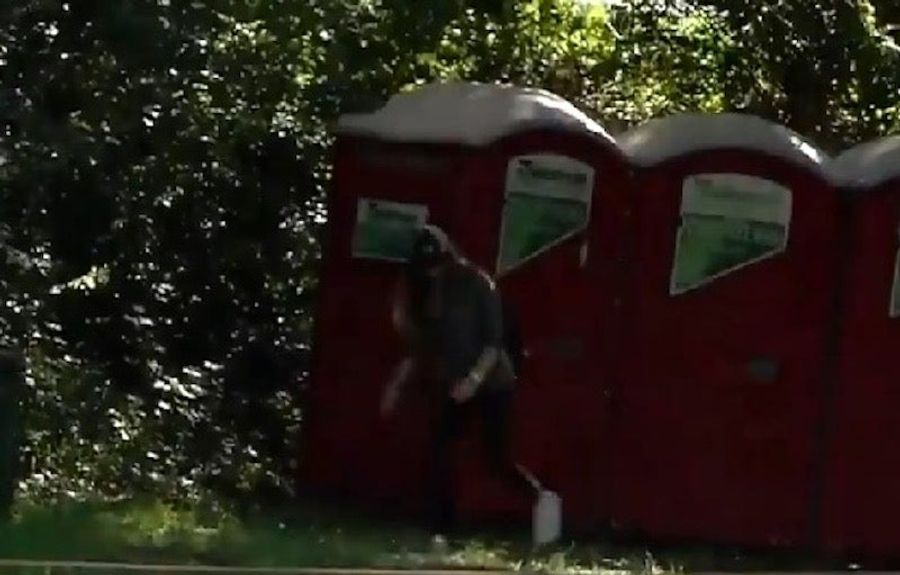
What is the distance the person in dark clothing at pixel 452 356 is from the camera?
973 centimetres

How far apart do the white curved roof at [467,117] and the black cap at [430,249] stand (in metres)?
0.66

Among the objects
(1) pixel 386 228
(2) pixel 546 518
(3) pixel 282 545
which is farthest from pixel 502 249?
(3) pixel 282 545

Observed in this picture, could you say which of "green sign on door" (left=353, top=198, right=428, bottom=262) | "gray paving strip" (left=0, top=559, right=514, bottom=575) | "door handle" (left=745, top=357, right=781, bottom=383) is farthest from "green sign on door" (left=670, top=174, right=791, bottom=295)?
"gray paving strip" (left=0, top=559, right=514, bottom=575)

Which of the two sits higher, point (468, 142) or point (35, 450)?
point (468, 142)

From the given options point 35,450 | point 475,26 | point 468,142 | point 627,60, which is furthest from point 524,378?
point 627,60

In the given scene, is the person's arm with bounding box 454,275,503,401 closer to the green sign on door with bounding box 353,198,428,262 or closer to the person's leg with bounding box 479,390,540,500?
the person's leg with bounding box 479,390,540,500

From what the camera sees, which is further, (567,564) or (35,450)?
(35,450)

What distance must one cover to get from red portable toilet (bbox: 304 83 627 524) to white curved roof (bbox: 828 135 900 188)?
1.08m

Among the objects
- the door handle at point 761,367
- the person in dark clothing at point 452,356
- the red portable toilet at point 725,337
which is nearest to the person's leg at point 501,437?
the person in dark clothing at point 452,356

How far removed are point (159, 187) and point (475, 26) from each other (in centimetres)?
253

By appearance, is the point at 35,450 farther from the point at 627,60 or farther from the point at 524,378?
the point at 627,60

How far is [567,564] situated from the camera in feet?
32.0

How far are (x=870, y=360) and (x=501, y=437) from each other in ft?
6.10

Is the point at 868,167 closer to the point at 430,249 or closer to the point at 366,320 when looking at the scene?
the point at 430,249
